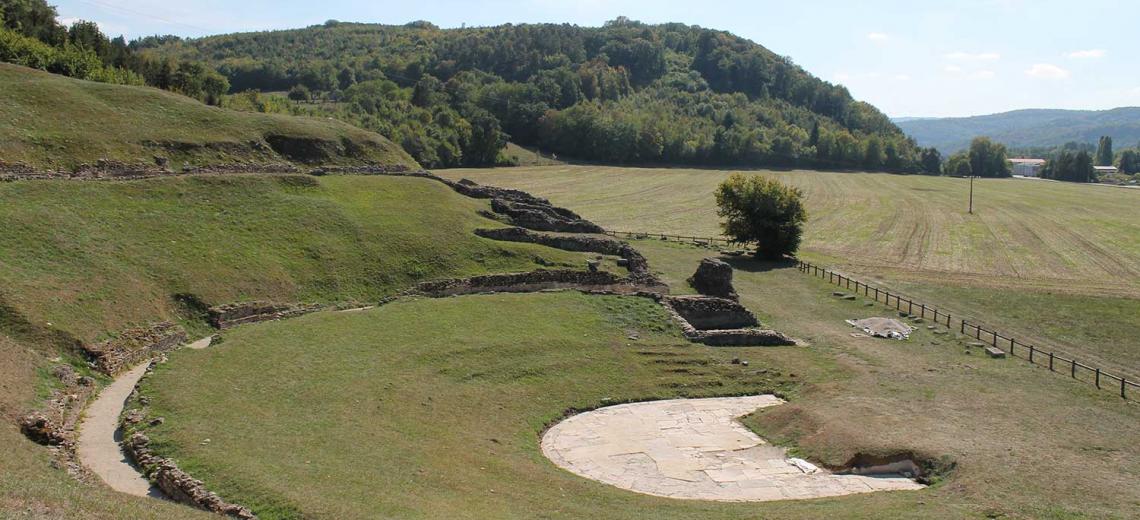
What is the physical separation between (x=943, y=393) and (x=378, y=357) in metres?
20.7

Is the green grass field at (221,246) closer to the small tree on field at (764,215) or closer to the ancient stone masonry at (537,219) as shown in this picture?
the ancient stone masonry at (537,219)

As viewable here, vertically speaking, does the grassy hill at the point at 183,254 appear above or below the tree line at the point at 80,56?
below

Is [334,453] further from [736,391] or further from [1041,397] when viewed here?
[1041,397]

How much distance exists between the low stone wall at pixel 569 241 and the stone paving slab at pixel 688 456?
18417 mm

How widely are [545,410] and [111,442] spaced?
13.0 metres

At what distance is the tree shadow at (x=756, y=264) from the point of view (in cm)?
6013

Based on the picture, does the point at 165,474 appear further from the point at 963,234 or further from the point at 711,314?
the point at 963,234

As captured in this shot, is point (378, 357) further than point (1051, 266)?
No

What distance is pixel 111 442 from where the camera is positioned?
2275 cm

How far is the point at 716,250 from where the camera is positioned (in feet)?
219

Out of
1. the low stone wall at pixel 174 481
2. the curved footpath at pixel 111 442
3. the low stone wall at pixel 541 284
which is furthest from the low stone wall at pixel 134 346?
the low stone wall at pixel 541 284

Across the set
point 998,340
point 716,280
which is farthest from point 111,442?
point 998,340

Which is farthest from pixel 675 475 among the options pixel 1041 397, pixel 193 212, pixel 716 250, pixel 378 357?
pixel 716 250

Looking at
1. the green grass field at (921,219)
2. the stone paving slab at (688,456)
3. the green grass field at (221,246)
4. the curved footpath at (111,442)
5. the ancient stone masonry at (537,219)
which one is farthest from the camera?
the green grass field at (921,219)
